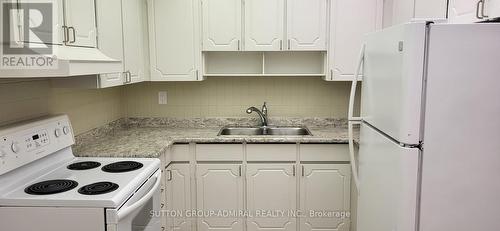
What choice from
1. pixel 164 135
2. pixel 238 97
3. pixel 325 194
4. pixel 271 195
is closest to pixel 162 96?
pixel 164 135

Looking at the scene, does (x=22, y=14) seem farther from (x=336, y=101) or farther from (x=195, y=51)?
(x=336, y=101)

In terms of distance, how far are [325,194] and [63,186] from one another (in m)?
1.89

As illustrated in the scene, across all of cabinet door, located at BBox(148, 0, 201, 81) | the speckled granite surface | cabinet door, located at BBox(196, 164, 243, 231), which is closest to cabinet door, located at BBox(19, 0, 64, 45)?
the speckled granite surface

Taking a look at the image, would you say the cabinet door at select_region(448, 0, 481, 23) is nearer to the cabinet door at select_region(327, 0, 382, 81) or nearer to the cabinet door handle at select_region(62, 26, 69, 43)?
the cabinet door at select_region(327, 0, 382, 81)

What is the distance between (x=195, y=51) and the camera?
10.2 ft

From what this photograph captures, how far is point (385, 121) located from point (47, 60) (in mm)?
1386

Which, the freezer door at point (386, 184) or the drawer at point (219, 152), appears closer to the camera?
the freezer door at point (386, 184)

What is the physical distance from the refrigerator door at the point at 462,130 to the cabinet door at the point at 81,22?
1.62 metres

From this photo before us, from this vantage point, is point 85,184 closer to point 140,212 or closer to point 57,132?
point 140,212

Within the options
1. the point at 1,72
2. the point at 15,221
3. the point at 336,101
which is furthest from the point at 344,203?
the point at 1,72

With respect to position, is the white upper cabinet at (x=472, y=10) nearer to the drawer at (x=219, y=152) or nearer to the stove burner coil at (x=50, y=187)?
the drawer at (x=219, y=152)

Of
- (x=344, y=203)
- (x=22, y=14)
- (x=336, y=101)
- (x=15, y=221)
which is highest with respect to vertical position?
(x=22, y=14)

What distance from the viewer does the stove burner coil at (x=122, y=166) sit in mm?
2039

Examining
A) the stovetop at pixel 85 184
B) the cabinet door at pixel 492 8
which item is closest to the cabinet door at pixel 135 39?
the stovetop at pixel 85 184
